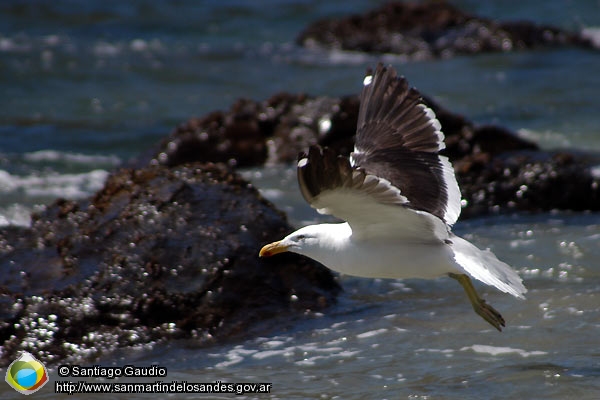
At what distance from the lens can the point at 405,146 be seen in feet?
18.4

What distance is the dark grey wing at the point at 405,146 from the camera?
5.33 m

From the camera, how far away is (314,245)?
5422 mm

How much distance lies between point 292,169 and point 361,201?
5.77 metres

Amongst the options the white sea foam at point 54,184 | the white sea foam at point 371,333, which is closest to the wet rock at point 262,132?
the white sea foam at point 54,184

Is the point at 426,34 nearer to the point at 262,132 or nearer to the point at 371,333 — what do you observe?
the point at 262,132

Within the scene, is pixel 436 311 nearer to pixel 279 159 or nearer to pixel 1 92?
pixel 279 159

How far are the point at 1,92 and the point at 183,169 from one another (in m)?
8.68

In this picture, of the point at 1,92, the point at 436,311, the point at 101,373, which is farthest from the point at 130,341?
the point at 1,92

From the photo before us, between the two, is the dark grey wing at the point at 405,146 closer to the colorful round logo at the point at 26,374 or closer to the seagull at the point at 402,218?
the seagull at the point at 402,218

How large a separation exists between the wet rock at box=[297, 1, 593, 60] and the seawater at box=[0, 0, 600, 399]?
0.45 m

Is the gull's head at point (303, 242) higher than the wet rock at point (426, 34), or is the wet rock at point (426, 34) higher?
the wet rock at point (426, 34)

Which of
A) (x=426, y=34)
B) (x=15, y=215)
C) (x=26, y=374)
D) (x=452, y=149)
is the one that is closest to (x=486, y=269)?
(x=26, y=374)

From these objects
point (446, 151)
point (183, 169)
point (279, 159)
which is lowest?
point (183, 169)

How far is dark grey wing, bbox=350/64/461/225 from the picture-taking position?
5328 mm
